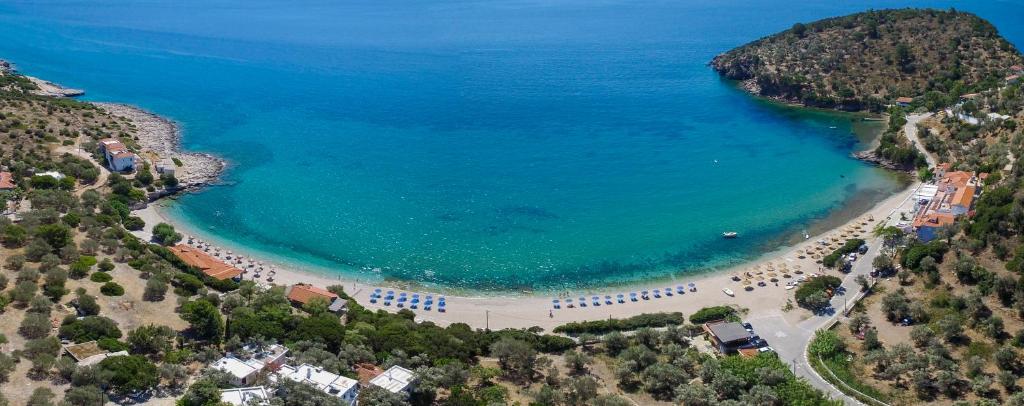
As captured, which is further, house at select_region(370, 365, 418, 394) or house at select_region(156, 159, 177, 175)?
house at select_region(156, 159, 177, 175)

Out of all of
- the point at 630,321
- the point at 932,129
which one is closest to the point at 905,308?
the point at 630,321

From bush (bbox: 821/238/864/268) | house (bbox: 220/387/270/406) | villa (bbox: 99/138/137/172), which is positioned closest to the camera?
house (bbox: 220/387/270/406)

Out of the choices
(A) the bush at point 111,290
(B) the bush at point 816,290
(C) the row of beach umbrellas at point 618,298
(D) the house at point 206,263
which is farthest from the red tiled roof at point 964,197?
(A) the bush at point 111,290

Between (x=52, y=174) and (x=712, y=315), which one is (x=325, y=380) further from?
(x=52, y=174)

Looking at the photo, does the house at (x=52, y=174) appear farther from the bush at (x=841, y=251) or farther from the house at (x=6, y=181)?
the bush at (x=841, y=251)

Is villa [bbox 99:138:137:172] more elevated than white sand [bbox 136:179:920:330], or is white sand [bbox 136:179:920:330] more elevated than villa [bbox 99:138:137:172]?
villa [bbox 99:138:137:172]

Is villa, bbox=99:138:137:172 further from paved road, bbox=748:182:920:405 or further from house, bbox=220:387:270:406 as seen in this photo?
paved road, bbox=748:182:920:405

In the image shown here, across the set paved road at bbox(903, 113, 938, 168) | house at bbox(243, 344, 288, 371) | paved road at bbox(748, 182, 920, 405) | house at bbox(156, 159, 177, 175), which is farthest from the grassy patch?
house at bbox(156, 159, 177, 175)
